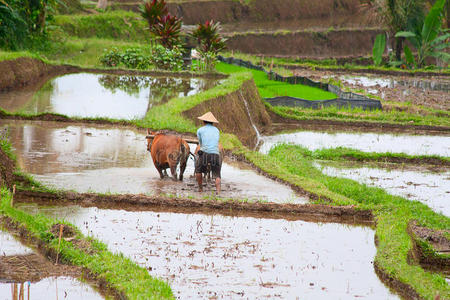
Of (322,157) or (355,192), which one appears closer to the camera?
(355,192)

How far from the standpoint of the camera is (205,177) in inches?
415

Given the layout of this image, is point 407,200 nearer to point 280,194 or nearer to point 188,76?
point 280,194

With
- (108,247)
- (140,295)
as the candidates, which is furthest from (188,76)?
(140,295)

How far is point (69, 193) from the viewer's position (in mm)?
8766

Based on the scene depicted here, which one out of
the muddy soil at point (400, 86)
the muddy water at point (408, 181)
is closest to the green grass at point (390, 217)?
the muddy water at point (408, 181)

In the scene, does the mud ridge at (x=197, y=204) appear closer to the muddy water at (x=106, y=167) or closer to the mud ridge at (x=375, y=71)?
the muddy water at (x=106, y=167)

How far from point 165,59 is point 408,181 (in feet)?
43.0

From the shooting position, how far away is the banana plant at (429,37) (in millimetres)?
30250

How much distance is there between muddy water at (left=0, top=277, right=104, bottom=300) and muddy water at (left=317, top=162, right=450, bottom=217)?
6.04 meters

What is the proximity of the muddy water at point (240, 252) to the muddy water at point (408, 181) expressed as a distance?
293 cm

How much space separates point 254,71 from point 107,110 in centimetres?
1198

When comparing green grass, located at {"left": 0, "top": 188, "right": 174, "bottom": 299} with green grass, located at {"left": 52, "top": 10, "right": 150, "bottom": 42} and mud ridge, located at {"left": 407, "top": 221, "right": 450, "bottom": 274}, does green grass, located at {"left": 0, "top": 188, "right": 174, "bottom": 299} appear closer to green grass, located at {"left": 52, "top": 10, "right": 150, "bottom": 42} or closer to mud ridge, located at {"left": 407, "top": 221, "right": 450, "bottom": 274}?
mud ridge, located at {"left": 407, "top": 221, "right": 450, "bottom": 274}

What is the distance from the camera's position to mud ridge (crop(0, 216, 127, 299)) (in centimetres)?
589

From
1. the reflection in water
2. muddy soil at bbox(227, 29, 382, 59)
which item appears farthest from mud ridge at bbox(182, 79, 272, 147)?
muddy soil at bbox(227, 29, 382, 59)
